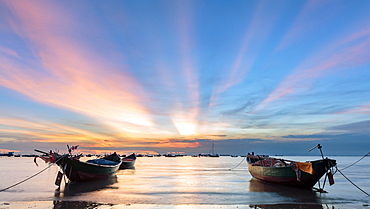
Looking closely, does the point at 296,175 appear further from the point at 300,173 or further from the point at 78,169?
the point at 78,169

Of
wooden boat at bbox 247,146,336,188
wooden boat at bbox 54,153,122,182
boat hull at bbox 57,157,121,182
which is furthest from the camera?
boat hull at bbox 57,157,121,182

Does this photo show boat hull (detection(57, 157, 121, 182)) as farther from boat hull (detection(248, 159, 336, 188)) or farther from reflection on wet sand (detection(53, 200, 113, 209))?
boat hull (detection(248, 159, 336, 188))

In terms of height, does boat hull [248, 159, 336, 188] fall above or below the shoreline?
above

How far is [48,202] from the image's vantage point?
45.1 ft

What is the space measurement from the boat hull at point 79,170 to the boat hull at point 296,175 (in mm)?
16941

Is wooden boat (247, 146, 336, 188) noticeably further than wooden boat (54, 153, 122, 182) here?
No

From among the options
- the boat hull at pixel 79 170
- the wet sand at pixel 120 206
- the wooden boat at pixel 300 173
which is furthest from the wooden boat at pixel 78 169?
the wooden boat at pixel 300 173

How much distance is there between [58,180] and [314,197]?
62.5 feet

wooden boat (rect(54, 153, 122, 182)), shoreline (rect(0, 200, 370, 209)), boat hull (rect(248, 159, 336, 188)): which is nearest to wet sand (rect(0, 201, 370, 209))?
shoreline (rect(0, 200, 370, 209))

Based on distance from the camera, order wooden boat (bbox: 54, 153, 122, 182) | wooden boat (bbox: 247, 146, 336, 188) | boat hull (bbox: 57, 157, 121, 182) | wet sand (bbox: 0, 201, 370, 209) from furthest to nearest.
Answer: boat hull (bbox: 57, 157, 121, 182)
wooden boat (bbox: 54, 153, 122, 182)
wooden boat (bbox: 247, 146, 336, 188)
wet sand (bbox: 0, 201, 370, 209)

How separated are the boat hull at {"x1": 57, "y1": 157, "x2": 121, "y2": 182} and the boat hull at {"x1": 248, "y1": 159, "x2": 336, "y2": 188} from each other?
55.6ft

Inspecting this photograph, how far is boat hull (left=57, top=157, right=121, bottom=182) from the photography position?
20.1 metres

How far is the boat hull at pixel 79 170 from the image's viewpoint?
2013 centimetres

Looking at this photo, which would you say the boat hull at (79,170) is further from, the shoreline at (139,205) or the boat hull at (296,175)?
the boat hull at (296,175)
